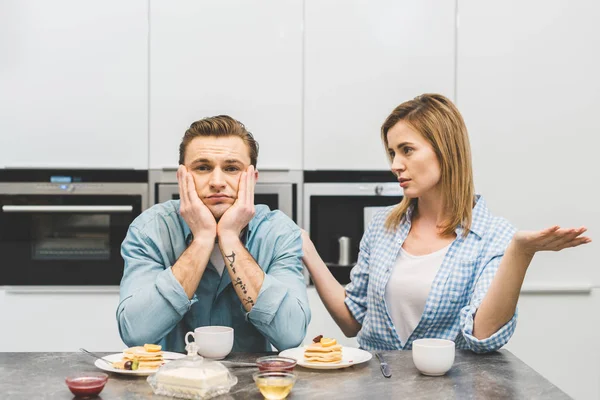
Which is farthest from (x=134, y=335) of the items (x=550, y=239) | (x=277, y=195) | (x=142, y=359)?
(x=277, y=195)

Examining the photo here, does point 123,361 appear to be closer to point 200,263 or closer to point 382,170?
point 200,263

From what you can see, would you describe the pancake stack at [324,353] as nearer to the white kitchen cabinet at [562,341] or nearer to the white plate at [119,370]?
the white plate at [119,370]

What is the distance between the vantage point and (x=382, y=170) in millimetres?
3244

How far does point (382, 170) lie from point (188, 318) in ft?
5.22

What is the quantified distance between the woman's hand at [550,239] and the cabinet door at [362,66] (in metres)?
1.68

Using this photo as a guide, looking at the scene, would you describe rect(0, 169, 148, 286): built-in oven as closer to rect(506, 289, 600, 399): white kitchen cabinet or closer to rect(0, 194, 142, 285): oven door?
rect(0, 194, 142, 285): oven door

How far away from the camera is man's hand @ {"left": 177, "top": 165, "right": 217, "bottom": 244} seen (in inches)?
73.2

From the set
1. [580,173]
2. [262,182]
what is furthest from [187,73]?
[580,173]

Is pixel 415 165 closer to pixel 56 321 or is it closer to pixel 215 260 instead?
pixel 215 260

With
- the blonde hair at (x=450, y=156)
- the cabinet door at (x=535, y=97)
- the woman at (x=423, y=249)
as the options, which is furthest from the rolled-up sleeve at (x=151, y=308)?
the cabinet door at (x=535, y=97)

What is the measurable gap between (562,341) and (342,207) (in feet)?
3.99

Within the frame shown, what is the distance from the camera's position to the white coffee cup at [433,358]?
4.71ft

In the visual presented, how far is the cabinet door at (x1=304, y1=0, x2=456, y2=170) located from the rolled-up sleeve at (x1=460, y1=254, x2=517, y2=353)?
143cm

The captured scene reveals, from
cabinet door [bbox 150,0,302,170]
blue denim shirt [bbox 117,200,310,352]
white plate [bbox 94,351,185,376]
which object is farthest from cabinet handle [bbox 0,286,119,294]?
white plate [bbox 94,351,185,376]
